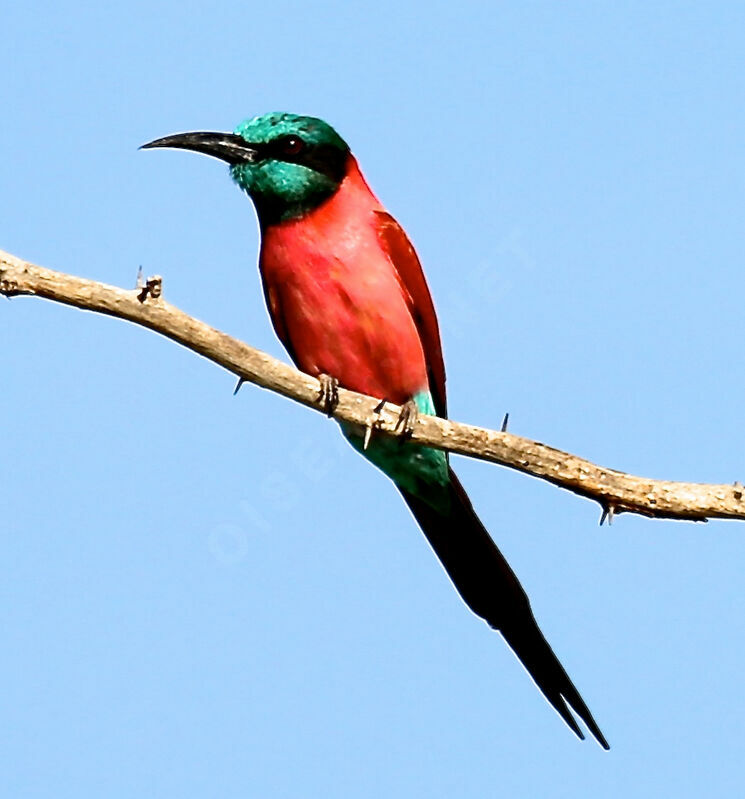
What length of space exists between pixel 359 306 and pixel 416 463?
32.2 inches

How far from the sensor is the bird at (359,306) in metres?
6.20

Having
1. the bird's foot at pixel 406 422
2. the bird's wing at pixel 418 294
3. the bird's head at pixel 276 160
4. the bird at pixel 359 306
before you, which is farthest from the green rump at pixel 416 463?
the bird's head at pixel 276 160

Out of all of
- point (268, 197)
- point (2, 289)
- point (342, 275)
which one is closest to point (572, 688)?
point (342, 275)

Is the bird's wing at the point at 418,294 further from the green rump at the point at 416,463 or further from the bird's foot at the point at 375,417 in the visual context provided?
the bird's foot at the point at 375,417

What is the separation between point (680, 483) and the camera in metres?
4.74

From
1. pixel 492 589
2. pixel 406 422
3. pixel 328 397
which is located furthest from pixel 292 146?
pixel 492 589

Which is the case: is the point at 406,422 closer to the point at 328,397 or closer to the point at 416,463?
the point at 328,397

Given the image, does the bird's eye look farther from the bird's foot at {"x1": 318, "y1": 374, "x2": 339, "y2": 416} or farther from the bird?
the bird's foot at {"x1": 318, "y1": 374, "x2": 339, "y2": 416}

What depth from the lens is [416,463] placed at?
6.38 m

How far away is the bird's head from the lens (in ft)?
20.7

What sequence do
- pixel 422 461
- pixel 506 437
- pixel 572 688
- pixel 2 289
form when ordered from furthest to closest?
pixel 422 461, pixel 572 688, pixel 506 437, pixel 2 289

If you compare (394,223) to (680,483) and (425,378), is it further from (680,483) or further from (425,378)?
(680,483)

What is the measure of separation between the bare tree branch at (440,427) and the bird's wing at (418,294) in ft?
4.80

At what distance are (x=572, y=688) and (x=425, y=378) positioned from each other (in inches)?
64.0
